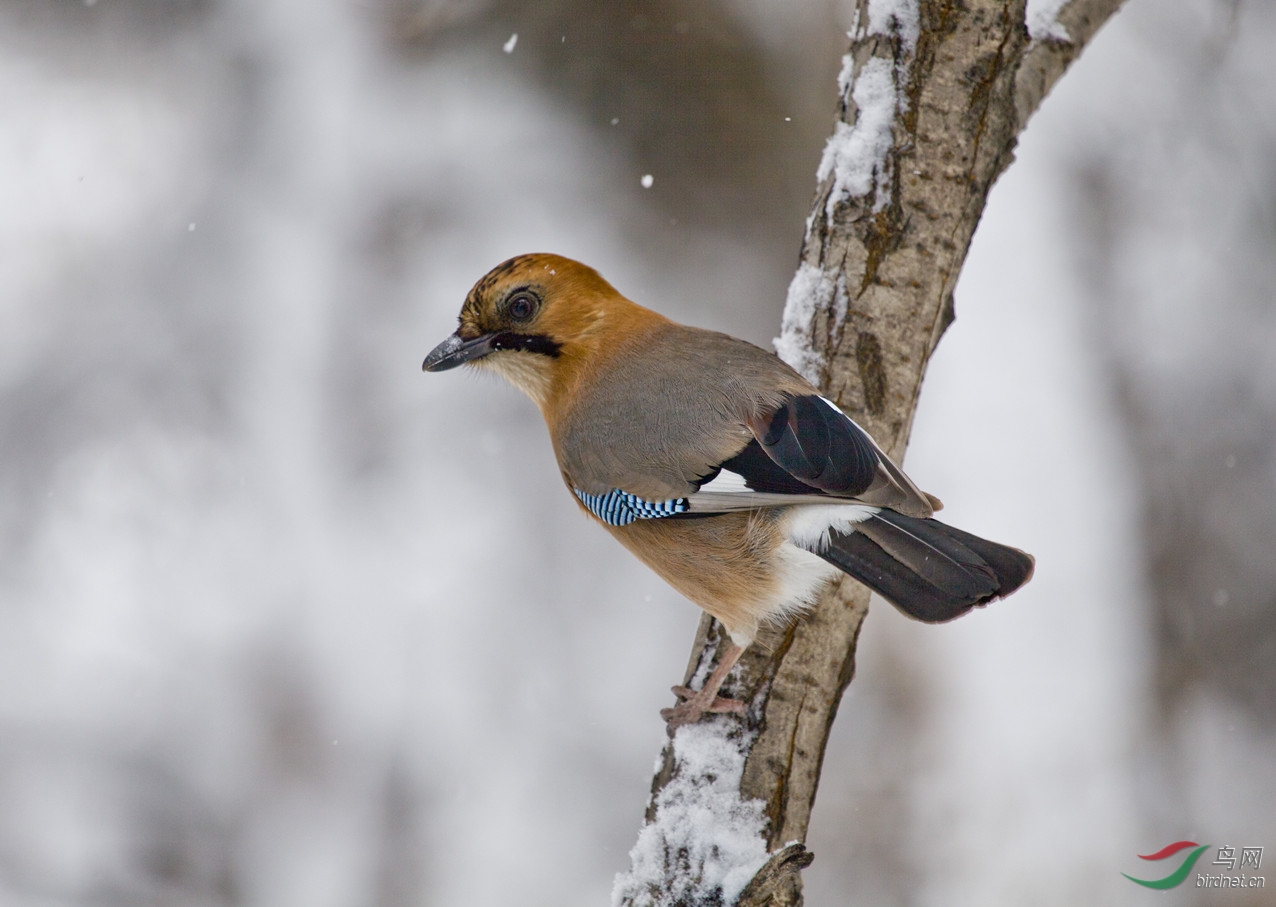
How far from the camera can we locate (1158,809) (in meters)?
4.52

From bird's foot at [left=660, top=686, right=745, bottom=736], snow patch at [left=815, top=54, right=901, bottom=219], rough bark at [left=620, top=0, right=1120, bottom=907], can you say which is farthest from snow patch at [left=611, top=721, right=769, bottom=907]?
snow patch at [left=815, top=54, right=901, bottom=219]

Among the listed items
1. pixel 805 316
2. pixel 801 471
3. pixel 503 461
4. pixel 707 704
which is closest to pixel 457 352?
pixel 805 316

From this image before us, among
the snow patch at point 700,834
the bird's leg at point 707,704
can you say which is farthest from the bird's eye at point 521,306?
the snow patch at point 700,834

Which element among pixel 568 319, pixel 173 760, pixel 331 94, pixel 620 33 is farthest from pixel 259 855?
pixel 620 33

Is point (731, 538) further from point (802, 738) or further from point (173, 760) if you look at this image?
point (173, 760)

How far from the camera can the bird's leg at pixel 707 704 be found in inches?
96.2

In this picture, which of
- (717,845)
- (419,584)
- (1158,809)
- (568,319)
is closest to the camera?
(717,845)

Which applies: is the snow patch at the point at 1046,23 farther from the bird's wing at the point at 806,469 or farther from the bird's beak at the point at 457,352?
the bird's beak at the point at 457,352

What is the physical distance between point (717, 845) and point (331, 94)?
4.42m

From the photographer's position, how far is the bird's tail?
212cm

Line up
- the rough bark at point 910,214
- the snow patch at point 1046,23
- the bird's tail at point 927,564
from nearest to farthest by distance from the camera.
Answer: the bird's tail at point 927,564
the rough bark at point 910,214
the snow patch at point 1046,23

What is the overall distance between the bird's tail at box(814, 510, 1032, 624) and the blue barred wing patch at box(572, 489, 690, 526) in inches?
15.9

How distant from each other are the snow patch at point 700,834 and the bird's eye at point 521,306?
122 centimetres

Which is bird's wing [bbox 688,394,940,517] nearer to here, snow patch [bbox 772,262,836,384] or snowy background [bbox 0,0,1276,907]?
snow patch [bbox 772,262,836,384]
